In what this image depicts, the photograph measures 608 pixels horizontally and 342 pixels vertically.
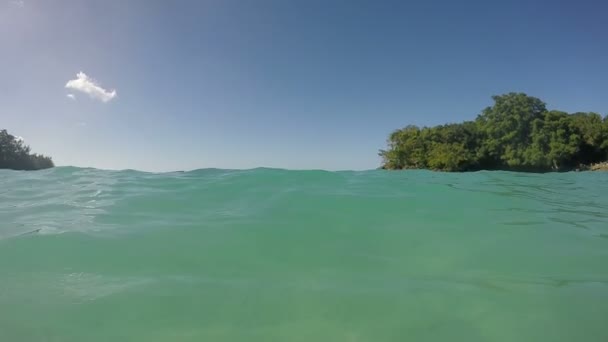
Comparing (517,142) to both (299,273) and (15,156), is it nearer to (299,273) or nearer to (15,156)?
(299,273)

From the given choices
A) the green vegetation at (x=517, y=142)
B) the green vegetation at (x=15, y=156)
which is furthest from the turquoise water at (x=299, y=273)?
the green vegetation at (x=15, y=156)

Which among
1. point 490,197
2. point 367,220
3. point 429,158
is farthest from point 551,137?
point 367,220

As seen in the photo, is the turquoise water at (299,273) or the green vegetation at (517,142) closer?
the turquoise water at (299,273)

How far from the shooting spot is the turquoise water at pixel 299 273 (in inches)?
73.5

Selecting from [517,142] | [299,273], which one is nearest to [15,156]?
[299,273]

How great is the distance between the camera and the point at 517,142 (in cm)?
3788

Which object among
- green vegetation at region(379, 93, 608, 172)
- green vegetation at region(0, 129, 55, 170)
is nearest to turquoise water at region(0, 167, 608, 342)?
green vegetation at region(379, 93, 608, 172)

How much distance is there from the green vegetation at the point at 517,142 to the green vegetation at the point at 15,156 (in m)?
50.8

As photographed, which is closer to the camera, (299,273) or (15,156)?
(299,273)

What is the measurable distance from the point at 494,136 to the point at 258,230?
43.2m

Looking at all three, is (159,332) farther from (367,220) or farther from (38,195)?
(38,195)

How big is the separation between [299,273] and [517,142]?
43661mm

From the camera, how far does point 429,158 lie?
132 ft

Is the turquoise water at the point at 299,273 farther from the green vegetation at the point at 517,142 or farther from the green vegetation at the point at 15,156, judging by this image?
the green vegetation at the point at 15,156
